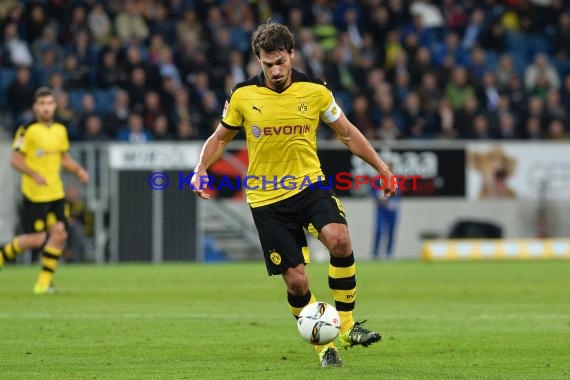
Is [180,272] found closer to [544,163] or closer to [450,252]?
[450,252]

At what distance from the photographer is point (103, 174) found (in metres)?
25.0

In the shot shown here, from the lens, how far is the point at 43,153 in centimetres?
1630

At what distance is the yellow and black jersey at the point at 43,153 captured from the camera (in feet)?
53.1

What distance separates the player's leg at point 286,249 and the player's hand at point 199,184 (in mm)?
413

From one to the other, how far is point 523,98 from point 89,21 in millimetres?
9736

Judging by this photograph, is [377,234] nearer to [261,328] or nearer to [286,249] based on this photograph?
[261,328]

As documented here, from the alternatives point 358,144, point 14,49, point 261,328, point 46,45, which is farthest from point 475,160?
point 358,144

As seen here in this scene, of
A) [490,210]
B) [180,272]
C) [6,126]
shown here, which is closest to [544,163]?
[490,210]

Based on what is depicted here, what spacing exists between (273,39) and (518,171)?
1780 cm

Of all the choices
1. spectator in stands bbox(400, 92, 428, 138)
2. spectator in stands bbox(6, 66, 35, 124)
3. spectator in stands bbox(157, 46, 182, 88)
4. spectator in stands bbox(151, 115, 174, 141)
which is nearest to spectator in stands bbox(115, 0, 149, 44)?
spectator in stands bbox(157, 46, 182, 88)

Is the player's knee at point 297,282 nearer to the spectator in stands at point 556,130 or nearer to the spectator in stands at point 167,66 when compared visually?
the spectator in stands at point 167,66

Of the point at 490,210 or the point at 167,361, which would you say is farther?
the point at 490,210

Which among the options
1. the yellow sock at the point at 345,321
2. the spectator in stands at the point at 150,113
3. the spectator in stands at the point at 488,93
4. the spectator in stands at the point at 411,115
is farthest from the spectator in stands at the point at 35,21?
the yellow sock at the point at 345,321

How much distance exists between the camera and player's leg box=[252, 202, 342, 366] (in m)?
9.01
